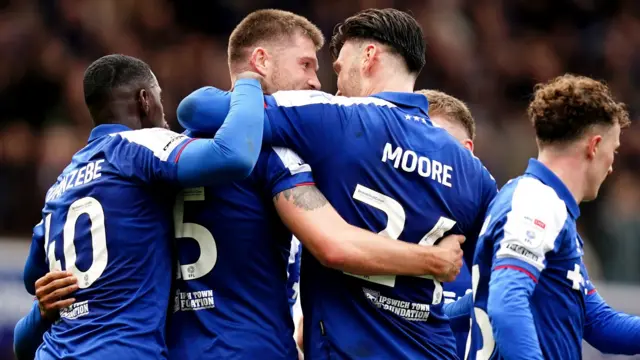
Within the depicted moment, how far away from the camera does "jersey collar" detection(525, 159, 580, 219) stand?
4863mm

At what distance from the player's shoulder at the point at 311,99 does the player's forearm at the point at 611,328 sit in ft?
4.98

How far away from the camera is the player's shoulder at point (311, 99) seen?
4582 mm

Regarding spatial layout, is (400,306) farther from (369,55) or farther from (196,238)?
(369,55)

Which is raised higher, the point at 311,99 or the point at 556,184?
the point at 311,99

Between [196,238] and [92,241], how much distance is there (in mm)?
445

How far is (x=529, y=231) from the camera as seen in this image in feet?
15.1

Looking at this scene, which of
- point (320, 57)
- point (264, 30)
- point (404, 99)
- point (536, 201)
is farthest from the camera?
point (320, 57)

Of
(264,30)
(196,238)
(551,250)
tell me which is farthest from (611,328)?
(264,30)

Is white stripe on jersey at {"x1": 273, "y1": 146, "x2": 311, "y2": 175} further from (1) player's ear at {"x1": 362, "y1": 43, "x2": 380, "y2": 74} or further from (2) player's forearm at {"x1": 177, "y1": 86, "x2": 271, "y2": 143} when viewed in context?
(1) player's ear at {"x1": 362, "y1": 43, "x2": 380, "y2": 74}

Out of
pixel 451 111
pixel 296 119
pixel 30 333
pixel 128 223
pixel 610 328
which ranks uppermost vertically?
Answer: pixel 451 111

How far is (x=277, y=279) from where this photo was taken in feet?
15.1

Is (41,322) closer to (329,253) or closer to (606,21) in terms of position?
(329,253)

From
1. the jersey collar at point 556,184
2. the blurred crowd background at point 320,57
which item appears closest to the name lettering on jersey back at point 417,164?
the jersey collar at point 556,184

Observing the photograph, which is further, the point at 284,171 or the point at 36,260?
the point at 36,260
